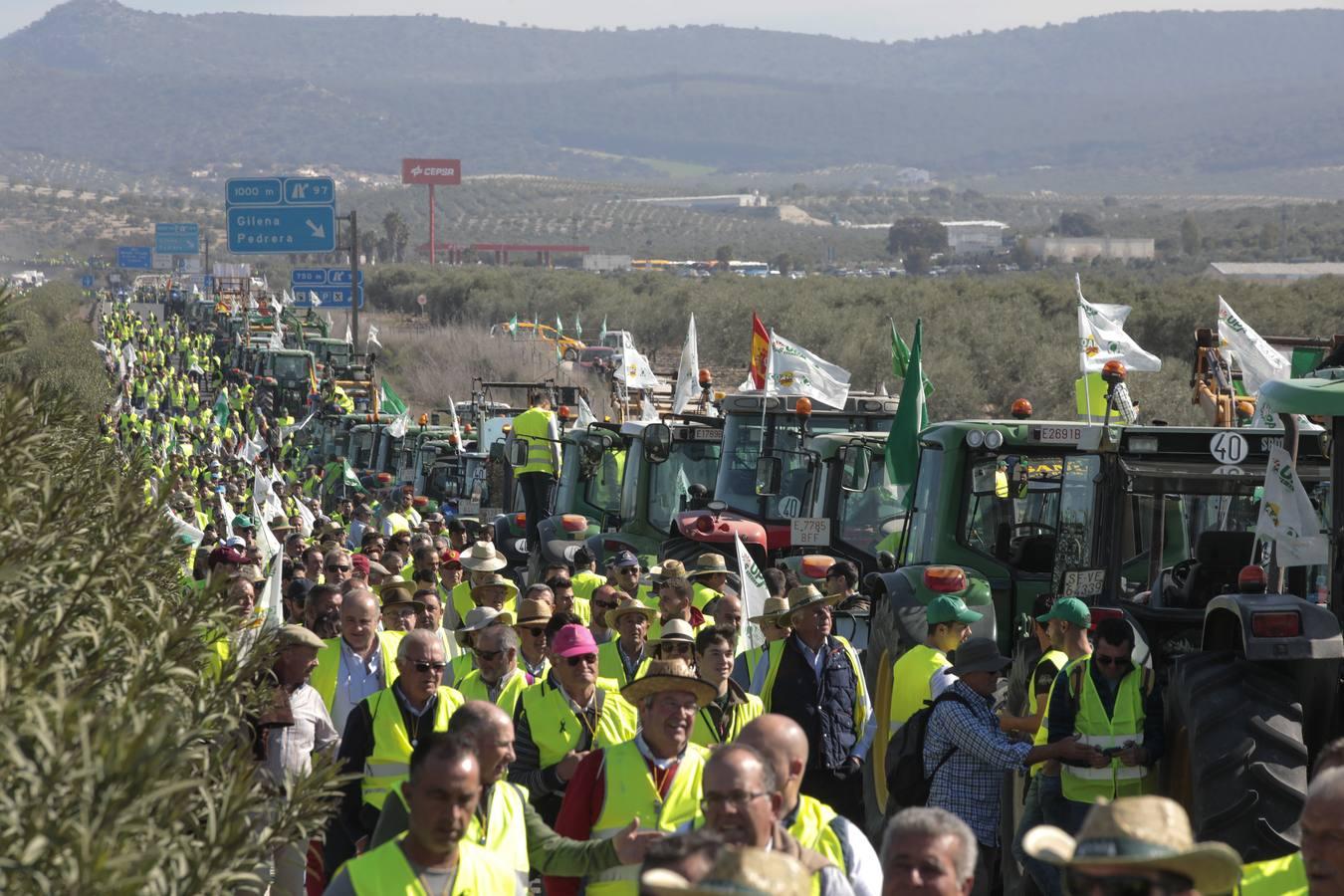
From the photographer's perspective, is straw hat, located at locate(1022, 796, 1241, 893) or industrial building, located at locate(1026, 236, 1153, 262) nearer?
straw hat, located at locate(1022, 796, 1241, 893)

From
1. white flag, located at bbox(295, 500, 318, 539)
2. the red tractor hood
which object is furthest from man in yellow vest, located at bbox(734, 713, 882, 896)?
white flag, located at bbox(295, 500, 318, 539)

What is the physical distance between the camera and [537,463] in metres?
22.8

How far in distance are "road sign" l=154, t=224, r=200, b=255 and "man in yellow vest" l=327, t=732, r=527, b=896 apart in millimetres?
112002

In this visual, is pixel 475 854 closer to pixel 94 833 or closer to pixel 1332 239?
pixel 94 833

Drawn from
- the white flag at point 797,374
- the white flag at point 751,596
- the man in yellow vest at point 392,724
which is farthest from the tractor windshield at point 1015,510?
the white flag at point 797,374

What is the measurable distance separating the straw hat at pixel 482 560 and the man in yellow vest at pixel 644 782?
250 inches

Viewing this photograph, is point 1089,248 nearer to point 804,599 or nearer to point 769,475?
point 769,475

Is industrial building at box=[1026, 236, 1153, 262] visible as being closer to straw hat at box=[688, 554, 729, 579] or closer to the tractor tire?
straw hat at box=[688, 554, 729, 579]

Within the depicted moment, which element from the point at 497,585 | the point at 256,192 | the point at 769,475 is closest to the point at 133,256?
the point at 256,192

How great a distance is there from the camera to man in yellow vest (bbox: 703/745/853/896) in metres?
5.29

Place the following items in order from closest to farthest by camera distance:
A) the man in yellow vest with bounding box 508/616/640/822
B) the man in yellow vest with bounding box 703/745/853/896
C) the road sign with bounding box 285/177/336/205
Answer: the man in yellow vest with bounding box 703/745/853/896, the man in yellow vest with bounding box 508/616/640/822, the road sign with bounding box 285/177/336/205

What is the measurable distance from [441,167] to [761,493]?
7279 inches

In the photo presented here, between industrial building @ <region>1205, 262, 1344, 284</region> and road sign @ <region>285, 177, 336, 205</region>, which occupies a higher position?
road sign @ <region>285, 177, 336, 205</region>

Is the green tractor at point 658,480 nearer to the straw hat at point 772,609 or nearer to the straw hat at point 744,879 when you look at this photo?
the straw hat at point 772,609
